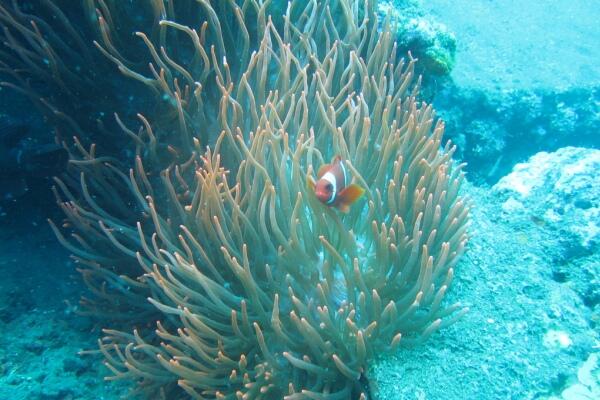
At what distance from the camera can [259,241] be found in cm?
258

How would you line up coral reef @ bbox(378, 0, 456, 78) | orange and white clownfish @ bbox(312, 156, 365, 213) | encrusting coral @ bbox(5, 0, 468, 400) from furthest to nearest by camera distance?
coral reef @ bbox(378, 0, 456, 78) → encrusting coral @ bbox(5, 0, 468, 400) → orange and white clownfish @ bbox(312, 156, 365, 213)

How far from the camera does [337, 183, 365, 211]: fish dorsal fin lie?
85.1 inches

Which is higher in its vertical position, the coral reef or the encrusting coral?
the coral reef

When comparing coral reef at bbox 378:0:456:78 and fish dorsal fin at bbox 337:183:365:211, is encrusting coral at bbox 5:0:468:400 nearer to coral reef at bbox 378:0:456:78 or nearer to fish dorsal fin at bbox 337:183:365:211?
fish dorsal fin at bbox 337:183:365:211

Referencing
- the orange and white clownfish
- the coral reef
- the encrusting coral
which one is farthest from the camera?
the coral reef

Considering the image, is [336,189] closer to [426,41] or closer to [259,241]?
[259,241]

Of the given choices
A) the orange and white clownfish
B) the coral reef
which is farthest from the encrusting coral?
the coral reef

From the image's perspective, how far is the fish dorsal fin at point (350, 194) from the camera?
7.09ft

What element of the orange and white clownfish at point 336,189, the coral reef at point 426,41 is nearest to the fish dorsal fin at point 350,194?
the orange and white clownfish at point 336,189

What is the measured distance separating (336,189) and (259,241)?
632 millimetres

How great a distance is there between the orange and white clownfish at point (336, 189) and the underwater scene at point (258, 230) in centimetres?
1

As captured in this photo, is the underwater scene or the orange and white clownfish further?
the underwater scene

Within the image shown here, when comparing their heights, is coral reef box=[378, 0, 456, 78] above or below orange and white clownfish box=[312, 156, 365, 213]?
above

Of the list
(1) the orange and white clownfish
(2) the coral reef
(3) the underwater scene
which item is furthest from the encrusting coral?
(2) the coral reef
